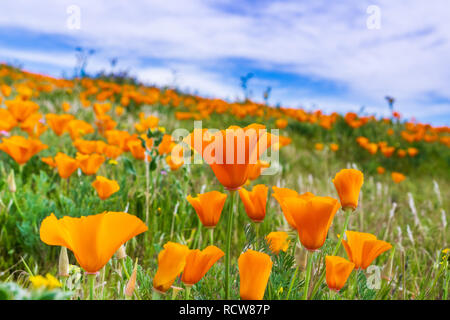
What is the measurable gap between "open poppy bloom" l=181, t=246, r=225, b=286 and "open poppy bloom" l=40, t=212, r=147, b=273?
0.43 ft

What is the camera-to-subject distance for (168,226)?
75.1 inches

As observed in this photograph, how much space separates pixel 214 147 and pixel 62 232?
345 millimetres

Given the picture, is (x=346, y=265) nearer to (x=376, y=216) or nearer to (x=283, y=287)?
(x=283, y=287)

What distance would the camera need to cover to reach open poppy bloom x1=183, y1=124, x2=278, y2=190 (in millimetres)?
789

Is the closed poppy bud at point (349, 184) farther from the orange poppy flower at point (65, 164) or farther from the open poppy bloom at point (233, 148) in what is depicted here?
the orange poppy flower at point (65, 164)

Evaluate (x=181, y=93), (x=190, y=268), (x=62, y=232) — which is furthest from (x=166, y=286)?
(x=181, y=93)

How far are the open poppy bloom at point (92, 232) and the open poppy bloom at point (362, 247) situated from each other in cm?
51

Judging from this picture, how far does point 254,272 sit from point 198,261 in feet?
0.42

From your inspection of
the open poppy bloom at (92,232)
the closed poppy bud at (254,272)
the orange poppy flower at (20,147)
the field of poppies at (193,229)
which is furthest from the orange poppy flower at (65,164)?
the closed poppy bud at (254,272)

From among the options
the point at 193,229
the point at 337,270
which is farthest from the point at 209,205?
the point at 193,229

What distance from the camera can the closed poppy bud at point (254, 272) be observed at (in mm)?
757

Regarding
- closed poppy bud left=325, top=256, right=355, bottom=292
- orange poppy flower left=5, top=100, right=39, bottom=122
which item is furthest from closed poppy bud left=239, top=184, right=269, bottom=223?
orange poppy flower left=5, top=100, right=39, bottom=122

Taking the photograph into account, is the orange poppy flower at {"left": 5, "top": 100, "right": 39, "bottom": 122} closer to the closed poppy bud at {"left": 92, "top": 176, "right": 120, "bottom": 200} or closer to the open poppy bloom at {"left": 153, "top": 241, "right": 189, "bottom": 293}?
the closed poppy bud at {"left": 92, "top": 176, "right": 120, "bottom": 200}
